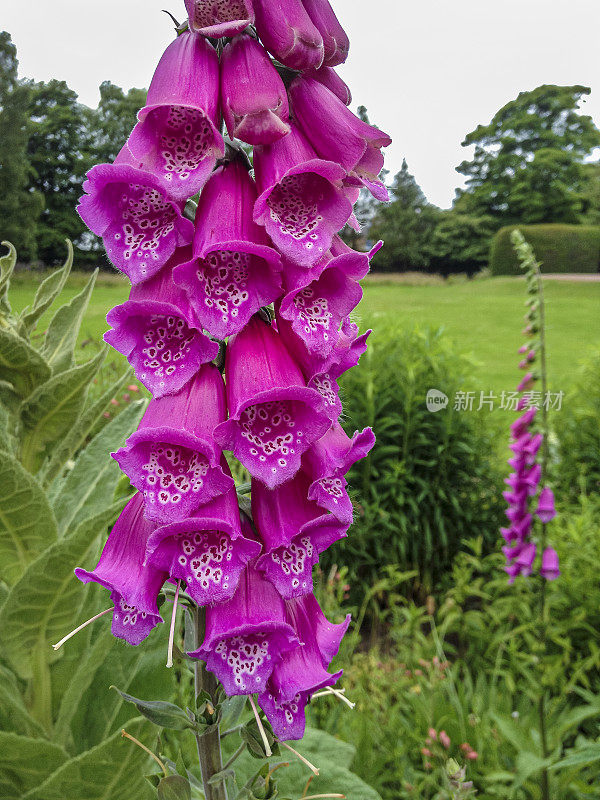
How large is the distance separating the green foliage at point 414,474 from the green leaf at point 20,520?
2029 millimetres

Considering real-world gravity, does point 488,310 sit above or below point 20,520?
below

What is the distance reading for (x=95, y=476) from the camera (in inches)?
42.4

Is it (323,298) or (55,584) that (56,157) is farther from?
(323,298)

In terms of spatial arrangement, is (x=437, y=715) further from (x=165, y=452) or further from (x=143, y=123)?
(x=143, y=123)

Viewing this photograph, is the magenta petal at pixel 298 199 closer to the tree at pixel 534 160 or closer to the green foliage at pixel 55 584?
the green foliage at pixel 55 584

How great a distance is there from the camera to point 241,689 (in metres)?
0.56

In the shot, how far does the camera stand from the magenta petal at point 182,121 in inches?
21.9

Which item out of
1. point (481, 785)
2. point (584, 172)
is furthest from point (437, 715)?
point (584, 172)

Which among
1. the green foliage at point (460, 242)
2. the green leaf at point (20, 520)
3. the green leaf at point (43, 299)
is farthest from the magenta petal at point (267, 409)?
the green foliage at point (460, 242)

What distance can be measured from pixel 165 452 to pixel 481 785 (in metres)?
1.58

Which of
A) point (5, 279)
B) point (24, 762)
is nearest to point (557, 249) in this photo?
point (5, 279)

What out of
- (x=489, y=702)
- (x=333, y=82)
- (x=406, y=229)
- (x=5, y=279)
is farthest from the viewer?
(x=406, y=229)

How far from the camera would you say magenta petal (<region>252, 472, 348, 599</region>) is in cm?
59

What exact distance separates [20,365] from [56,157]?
460 cm
